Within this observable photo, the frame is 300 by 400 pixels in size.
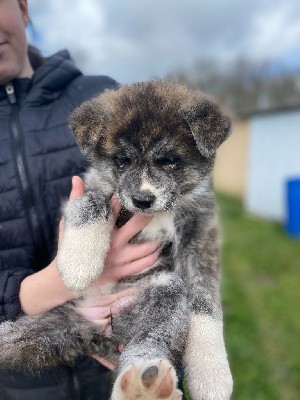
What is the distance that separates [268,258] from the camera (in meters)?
11.0

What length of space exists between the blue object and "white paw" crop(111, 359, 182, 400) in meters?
11.1

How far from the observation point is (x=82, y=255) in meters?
2.81

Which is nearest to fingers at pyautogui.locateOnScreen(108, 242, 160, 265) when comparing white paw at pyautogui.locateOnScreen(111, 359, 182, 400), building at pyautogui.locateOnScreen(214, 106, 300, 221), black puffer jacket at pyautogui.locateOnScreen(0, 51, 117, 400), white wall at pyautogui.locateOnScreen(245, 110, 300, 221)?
black puffer jacket at pyautogui.locateOnScreen(0, 51, 117, 400)

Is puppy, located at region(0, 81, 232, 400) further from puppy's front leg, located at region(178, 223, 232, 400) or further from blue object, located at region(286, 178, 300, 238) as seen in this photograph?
blue object, located at region(286, 178, 300, 238)

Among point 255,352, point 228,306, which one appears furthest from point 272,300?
point 255,352

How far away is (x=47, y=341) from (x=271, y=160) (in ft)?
49.0

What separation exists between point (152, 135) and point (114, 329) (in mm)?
1035

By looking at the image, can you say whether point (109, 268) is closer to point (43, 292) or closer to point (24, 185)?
point (43, 292)

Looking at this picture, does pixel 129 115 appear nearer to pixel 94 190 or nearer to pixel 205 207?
pixel 94 190

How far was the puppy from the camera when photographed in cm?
278

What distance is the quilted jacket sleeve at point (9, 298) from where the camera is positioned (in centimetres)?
300

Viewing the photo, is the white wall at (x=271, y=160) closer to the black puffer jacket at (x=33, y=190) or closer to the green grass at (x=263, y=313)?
the green grass at (x=263, y=313)

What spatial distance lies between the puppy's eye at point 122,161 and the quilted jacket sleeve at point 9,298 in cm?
85

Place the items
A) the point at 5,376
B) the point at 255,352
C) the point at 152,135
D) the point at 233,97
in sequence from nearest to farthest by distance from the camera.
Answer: the point at 152,135, the point at 5,376, the point at 255,352, the point at 233,97
